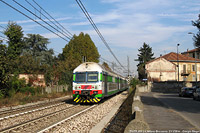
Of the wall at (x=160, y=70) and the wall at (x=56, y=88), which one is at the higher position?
the wall at (x=160, y=70)

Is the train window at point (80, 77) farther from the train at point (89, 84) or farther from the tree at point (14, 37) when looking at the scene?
the tree at point (14, 37)

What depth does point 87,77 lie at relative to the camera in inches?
762

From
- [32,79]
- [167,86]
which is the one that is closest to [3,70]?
[32,79]

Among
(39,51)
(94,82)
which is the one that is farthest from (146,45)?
(94,82)

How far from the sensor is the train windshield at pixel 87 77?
1920 cm

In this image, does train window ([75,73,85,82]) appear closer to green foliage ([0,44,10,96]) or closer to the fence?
green foliage ([0,44,10,96])

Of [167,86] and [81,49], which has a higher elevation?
[81,49]

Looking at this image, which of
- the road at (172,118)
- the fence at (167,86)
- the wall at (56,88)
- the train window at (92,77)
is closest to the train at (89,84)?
the train window at (92,77)

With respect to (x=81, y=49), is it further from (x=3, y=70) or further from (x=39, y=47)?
(x=3, y=70)

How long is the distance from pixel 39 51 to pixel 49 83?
62.9 ft

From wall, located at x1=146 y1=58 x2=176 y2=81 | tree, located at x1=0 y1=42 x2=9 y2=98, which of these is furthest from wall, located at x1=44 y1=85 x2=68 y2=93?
wall, located at x1=146 y1=58 x2=176 y2=81

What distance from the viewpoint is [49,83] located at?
3644cm

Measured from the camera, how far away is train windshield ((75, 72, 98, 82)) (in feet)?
63.0

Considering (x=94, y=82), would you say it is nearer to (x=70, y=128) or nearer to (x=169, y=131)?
(x=70, y=128)
